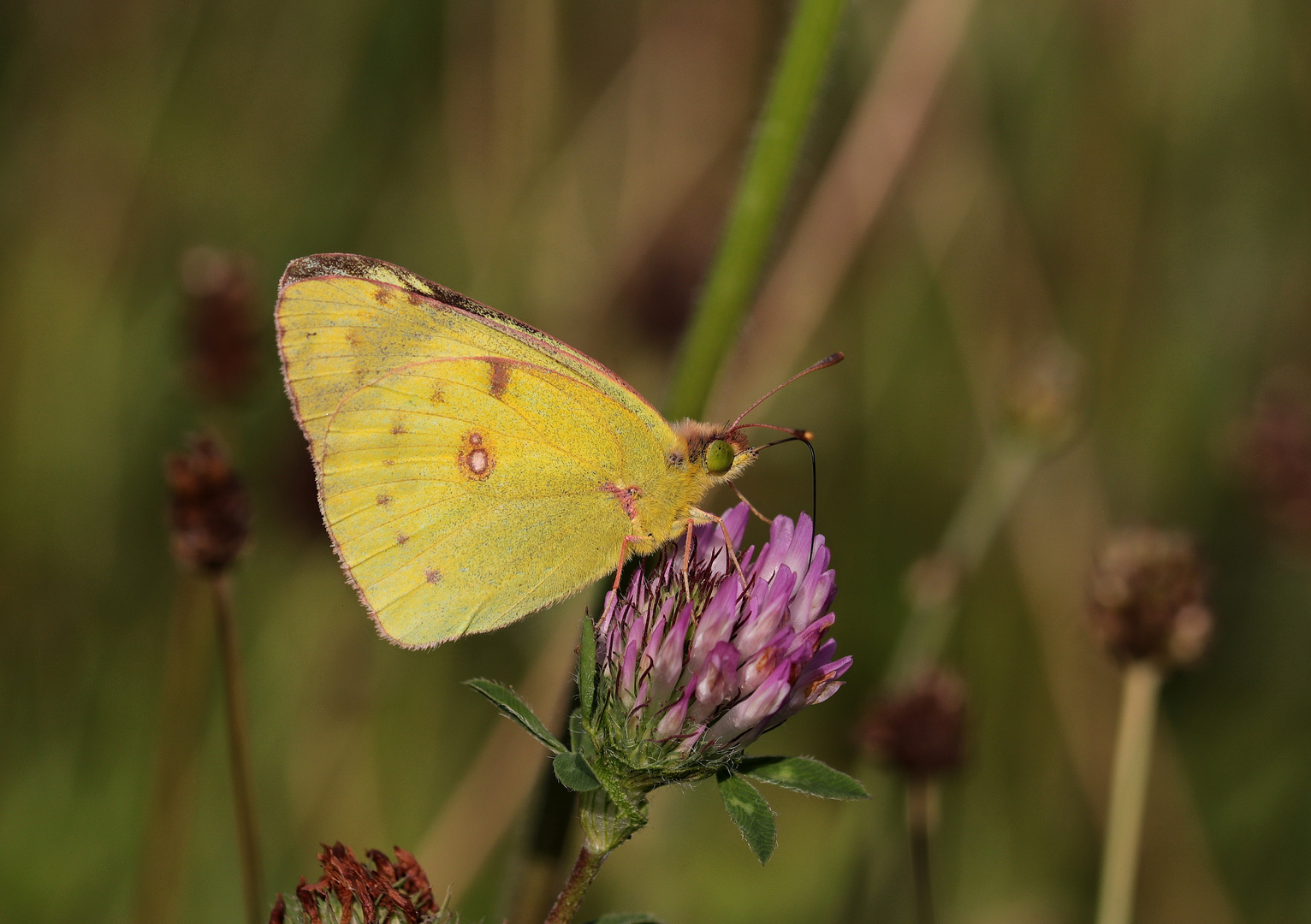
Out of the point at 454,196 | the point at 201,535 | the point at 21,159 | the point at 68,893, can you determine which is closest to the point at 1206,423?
the point at 454,196

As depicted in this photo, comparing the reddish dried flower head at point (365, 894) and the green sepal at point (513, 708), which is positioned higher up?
the green sepal at point (513, 708)

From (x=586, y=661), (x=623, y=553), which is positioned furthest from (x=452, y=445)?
(x=586, y=661)

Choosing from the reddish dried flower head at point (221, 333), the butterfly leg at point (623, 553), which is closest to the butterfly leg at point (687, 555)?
the butterfly leg at point (623, 553)

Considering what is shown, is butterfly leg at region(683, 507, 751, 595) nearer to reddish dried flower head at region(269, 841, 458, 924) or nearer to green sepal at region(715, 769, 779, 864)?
green sepal at region(715, 769, 779, 864)

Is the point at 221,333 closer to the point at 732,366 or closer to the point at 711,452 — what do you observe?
the point at 711,452

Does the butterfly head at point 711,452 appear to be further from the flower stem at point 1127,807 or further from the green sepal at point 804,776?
the flower stem at point 1127,807
